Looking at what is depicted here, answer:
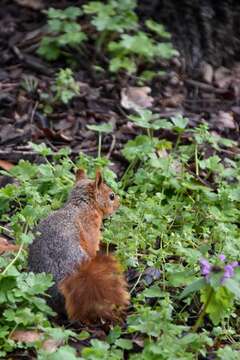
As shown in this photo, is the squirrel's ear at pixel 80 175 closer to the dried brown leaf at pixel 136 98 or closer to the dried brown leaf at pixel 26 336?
the dried brown leaf at pixel 26 336

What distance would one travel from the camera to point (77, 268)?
4.35 m

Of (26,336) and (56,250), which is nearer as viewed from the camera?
(26,336)

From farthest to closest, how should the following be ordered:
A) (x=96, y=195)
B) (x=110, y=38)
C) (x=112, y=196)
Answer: (x=110, y=38) < (x=112, y=196) < (x=96, y=195)

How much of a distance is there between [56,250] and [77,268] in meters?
0.13

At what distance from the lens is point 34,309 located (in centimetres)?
425

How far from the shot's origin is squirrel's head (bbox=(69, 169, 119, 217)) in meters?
4.92

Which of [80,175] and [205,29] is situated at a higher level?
[80,175]

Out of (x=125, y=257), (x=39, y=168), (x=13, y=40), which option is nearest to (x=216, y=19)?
(x=13, y=40)

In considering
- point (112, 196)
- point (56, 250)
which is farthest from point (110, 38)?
point (56, 250)

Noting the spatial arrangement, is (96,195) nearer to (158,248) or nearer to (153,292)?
(158,248)

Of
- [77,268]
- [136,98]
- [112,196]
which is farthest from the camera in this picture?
[136,98]

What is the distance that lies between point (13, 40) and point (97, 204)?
266 centimetres

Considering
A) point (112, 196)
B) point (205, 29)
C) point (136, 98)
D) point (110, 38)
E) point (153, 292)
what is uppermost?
point (153, 292)

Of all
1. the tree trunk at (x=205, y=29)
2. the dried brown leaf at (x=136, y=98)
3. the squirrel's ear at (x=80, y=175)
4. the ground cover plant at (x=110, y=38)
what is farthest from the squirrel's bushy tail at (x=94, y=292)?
the tree trunk at (x=205, y=29)
